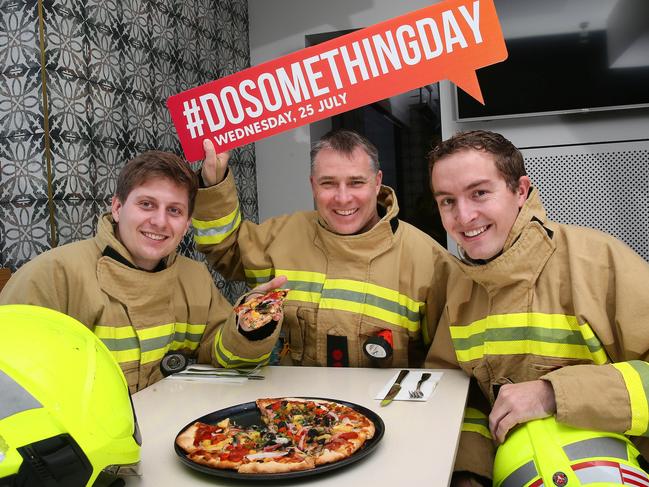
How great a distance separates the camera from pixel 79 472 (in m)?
0.92

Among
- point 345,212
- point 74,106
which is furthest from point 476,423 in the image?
point 74,106

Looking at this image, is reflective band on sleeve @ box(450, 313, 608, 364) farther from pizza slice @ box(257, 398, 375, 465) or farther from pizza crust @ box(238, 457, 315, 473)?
pizza crust @ box(238, 457, 315, 473)

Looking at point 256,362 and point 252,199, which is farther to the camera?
point 252,199

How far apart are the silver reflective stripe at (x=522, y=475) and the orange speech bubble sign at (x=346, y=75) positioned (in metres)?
1.04

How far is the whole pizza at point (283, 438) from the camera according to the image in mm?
1098

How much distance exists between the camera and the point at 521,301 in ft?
5.21

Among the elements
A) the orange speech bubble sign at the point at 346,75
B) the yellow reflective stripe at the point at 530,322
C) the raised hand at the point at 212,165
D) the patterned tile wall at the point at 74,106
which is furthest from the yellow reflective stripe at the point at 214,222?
the yellow reflective stripe at the point at 530,322

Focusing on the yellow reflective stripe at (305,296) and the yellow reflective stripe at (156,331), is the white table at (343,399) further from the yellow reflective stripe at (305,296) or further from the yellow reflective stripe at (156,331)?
the yellow reflective stripe at (305,296)

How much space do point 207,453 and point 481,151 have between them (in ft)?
3.38

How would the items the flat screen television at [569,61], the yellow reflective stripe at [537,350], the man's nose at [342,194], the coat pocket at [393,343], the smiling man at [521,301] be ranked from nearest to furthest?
the smiling man at [521,301] < the yellow reflective stripe at [537,350] < the coat pocket at [393,343] < the man's nose at [342,194] < the flat screen television at [569,61]

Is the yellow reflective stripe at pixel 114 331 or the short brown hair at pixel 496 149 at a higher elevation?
the short brown hair at pixel 496 149

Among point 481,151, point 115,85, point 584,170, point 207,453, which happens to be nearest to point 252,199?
point 115,85

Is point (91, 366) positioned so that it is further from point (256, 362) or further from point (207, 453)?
point (256, 362)

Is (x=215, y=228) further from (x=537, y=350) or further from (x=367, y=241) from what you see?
(x=537, y=350)
